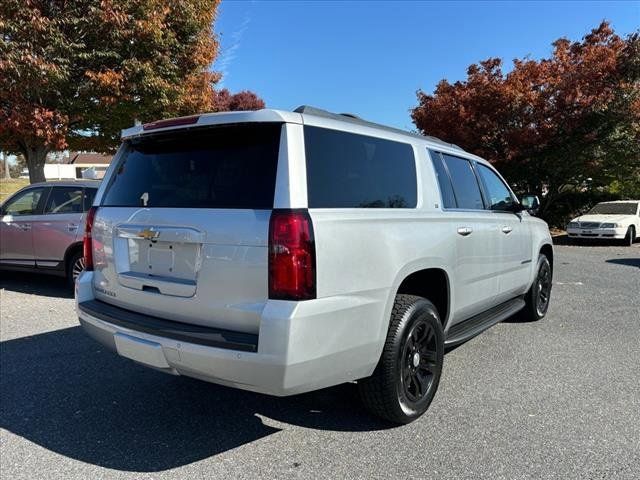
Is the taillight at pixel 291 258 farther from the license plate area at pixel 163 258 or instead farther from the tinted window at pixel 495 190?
the tinted window at pixel 495 190

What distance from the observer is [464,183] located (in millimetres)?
4520

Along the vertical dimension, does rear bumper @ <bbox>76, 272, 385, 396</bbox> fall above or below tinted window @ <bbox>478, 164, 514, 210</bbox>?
below

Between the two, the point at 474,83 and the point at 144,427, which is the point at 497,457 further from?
the point at 474,83

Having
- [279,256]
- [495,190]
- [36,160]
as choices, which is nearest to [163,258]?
[279,256]

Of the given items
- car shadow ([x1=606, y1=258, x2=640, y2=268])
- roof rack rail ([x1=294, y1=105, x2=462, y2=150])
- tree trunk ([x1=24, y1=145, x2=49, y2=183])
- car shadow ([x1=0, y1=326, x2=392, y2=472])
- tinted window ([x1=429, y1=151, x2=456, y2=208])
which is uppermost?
tree trunk ([x1=24, y1=145, x2=49, y2=183])

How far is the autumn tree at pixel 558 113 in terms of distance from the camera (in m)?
17.3

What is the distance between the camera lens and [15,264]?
7926 millimetres

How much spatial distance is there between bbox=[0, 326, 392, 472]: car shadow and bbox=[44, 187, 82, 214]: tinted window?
11.3 feet

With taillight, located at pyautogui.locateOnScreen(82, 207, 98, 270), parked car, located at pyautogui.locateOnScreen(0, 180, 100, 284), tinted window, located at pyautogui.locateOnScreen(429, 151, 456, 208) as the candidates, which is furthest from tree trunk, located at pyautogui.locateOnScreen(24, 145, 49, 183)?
tinted window, located at pyautogui.locateOnScreen(429, 151, 456, 208)

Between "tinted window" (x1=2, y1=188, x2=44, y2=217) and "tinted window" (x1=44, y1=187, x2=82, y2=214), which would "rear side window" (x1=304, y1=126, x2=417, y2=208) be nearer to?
"tinted window" (x1=44, y1=187, x2=82, y2=214)

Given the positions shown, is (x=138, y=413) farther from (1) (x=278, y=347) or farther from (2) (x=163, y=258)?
(1) (x=278, y=347)

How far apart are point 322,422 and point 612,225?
49.7 ft

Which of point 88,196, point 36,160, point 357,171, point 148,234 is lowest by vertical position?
point 148,234

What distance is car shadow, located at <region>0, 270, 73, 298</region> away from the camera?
7.79 metres
